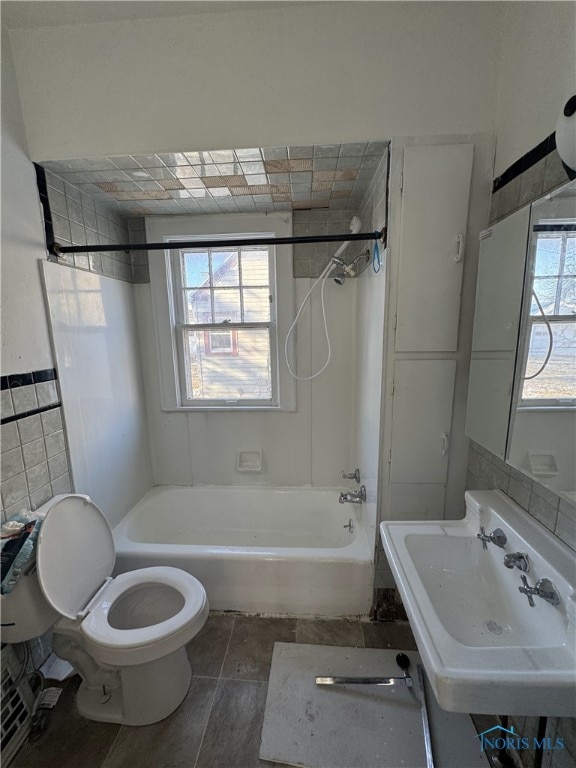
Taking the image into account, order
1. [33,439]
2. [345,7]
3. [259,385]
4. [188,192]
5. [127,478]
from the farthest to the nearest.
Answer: [259,385] < [127,478] < [188,192] < [33,439] < [345,7]

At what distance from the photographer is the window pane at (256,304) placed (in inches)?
83.7

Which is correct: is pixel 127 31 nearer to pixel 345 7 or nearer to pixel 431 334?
pixel 345 7

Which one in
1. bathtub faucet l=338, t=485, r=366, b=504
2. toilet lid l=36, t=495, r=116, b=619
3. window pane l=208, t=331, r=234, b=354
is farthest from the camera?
window pane l=208, t=331, r=234, b=354

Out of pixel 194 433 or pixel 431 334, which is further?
pixel 194 433

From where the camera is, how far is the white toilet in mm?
1101

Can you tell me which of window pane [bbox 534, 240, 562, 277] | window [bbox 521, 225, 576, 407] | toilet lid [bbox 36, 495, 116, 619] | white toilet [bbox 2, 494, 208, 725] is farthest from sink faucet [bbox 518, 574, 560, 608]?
toilet lid [bbox 36, 495, 116, 619]

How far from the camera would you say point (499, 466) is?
1.22 meters

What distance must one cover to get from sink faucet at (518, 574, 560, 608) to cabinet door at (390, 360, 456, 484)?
60 cm

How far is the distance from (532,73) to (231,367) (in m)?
1.92

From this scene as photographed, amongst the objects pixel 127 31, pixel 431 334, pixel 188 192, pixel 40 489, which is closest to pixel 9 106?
pixel 127 31

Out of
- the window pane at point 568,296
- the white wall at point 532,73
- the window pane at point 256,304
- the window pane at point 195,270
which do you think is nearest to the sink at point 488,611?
the window pane at point 568,296

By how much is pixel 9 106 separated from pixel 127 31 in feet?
1.80

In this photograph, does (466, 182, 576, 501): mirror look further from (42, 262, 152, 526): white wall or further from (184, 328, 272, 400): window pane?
(42, 262, 152, 526): white wall

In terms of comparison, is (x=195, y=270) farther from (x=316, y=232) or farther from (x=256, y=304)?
(x=316, y=232)
